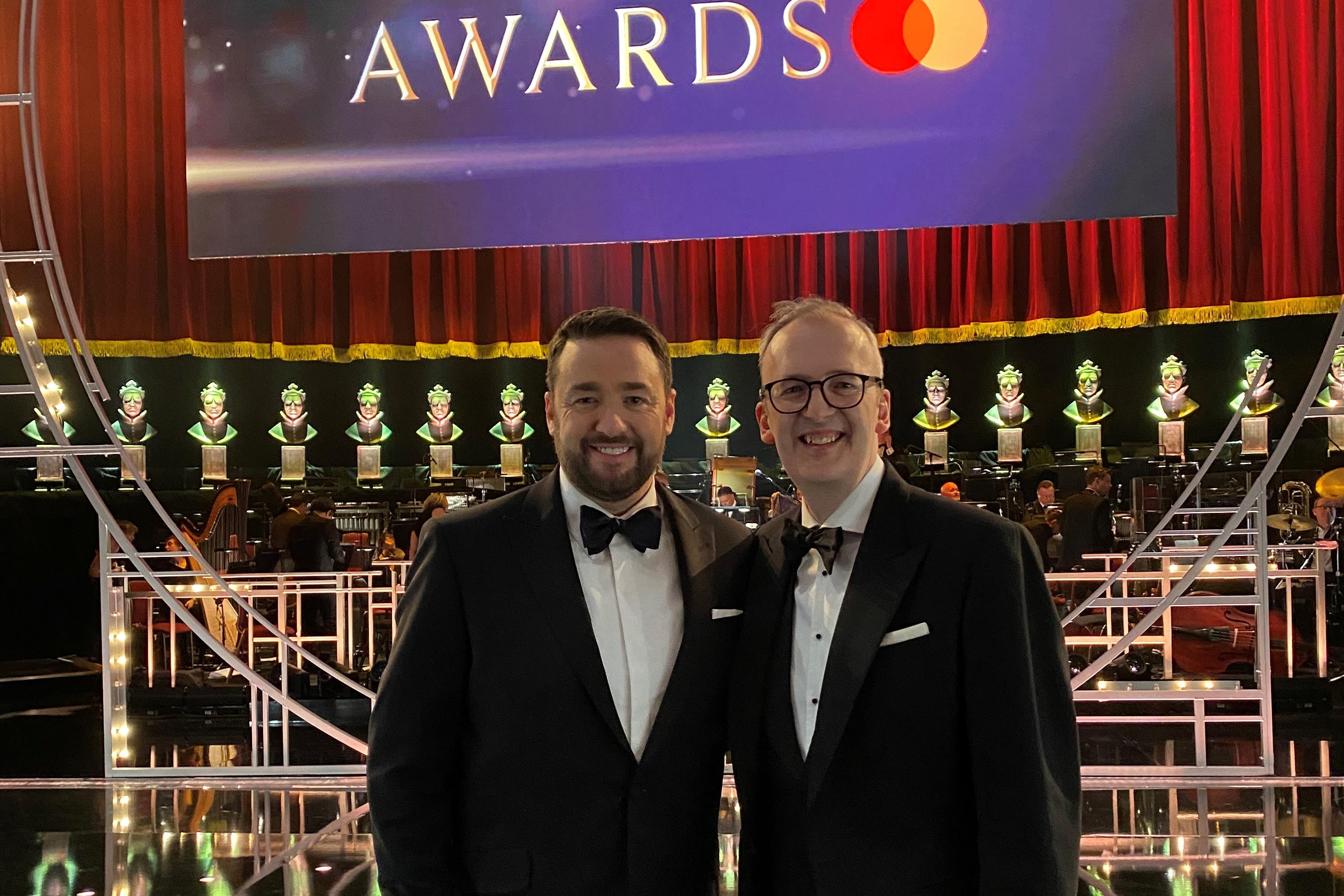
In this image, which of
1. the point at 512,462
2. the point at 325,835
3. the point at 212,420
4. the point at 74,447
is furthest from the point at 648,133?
the point at 212,420

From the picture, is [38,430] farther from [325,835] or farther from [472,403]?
[325,835]

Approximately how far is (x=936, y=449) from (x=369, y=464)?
14.3 feet

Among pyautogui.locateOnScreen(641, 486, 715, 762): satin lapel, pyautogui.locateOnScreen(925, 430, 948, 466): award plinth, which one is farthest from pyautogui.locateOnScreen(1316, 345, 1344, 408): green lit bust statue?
Answer: pyautogui.locateOnScreen(641, 486, 715, 762): satin lapel

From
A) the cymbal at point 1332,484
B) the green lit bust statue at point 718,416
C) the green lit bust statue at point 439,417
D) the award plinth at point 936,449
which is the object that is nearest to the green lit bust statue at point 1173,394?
the cymbal at point 1332,484

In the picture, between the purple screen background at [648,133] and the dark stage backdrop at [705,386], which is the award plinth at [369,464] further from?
the purple screen background at [648,133]

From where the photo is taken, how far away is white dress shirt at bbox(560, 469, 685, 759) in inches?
72.2

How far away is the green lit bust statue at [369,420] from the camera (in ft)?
30.5

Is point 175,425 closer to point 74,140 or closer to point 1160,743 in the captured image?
point 74,140

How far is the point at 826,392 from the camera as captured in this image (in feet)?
5.59

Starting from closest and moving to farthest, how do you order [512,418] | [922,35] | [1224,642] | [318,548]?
[922,35]
[1224,642]
[318,548]
[512,418]

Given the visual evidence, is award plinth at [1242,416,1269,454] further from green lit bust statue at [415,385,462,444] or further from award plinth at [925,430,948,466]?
green lit bust statue at [415,385,462,444]

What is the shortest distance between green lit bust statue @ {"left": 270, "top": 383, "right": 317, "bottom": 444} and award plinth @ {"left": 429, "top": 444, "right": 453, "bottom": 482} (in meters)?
1.04

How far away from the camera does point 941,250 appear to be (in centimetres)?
853

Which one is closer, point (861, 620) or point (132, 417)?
point (861, 620)
